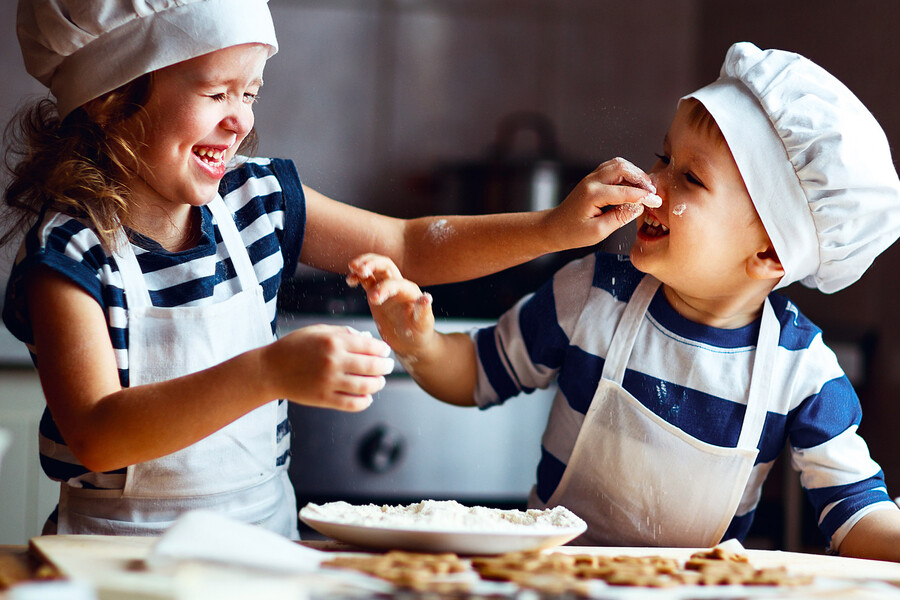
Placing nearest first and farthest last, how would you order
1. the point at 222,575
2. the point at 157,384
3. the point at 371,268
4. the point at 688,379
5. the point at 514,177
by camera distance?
the point at 222,575 → the point at 157,384 → the point at 371,268 → the point at 688,379 → the point at 514,177

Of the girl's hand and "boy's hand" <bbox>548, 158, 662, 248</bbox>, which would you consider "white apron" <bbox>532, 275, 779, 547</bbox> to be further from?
the girl's hand

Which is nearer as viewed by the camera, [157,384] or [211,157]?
[157,384]

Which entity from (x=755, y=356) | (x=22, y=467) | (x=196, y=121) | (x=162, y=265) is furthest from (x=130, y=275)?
(x=755, y=356)

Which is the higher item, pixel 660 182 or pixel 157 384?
pixel 660 182

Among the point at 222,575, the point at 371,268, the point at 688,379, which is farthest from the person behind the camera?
the point at 688,379

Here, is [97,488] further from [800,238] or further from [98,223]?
[800,238]

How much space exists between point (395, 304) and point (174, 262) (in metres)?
0.20

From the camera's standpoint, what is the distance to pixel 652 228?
80 centimetres

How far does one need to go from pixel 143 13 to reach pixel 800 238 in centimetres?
60

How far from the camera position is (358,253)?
2.75 feet

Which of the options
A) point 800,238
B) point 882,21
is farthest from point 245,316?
point 882,21

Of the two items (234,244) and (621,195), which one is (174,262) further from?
(621,195)

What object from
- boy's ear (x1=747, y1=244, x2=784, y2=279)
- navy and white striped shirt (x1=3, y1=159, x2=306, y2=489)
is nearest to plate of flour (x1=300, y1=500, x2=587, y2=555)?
navy and white striped shirt (x1=3, y1=159, x2=306, y2=489)

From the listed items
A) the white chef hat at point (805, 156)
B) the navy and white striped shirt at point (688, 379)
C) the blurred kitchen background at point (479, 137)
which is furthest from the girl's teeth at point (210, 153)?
the white chef hat at point (805, 156)
